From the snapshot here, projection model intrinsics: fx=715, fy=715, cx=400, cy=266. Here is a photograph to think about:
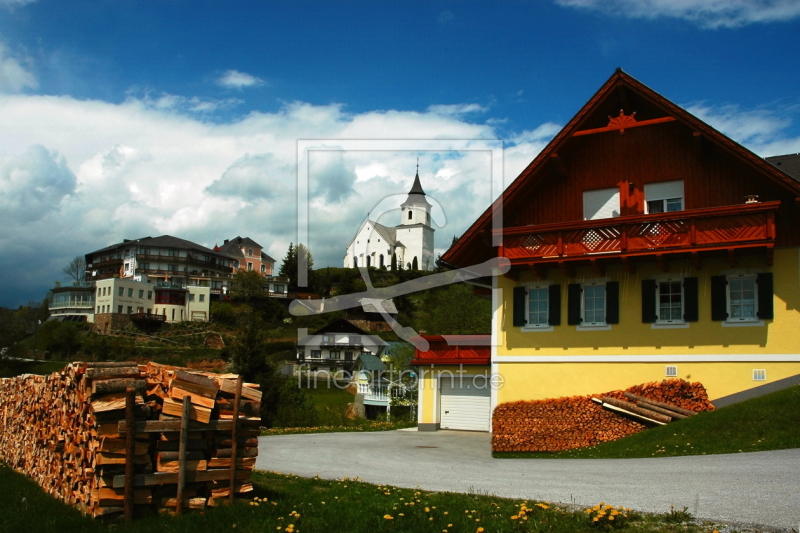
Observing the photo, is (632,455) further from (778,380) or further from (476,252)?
(476,252)

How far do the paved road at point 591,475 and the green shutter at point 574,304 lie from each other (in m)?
5.19

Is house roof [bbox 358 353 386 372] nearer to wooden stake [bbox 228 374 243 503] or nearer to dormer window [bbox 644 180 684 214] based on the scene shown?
dormer window [bbox 644 180 684 214]

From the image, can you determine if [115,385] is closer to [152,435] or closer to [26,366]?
[152,435]

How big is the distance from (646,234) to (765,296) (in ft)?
12.0

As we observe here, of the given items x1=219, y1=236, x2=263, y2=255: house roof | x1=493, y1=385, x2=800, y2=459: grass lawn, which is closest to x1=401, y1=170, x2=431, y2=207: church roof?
x1=219, y1=236, x2=263, y2=255: house roof

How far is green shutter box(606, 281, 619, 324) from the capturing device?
22.2 metres

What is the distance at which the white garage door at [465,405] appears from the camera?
1066 inches

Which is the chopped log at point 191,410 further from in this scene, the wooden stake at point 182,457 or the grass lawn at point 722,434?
the grass lawn at point 722,434

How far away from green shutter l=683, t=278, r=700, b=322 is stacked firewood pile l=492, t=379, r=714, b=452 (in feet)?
6.27

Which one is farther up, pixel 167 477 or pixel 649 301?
pixel 649 301

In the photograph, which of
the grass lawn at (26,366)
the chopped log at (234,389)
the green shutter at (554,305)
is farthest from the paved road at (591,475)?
the grass lawn at (26,366)

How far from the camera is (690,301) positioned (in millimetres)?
21141

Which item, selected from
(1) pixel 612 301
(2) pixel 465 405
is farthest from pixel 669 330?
(2) pixel 465 405

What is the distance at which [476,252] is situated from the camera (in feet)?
81.0
